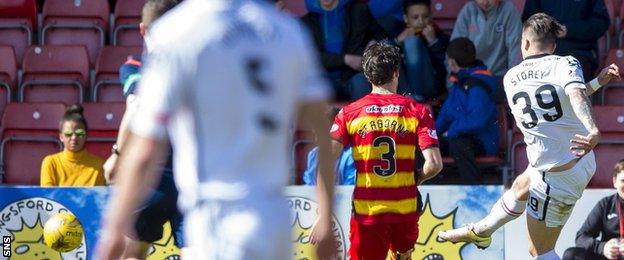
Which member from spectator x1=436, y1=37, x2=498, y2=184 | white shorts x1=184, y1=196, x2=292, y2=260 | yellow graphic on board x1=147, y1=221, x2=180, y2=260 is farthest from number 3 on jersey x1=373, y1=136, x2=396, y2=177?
white shorts x1=184, y1=196, x2=292, y2=260

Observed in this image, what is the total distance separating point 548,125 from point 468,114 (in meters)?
2.81

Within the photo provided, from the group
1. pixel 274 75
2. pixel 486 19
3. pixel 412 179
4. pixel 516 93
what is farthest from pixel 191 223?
pixel 486 19

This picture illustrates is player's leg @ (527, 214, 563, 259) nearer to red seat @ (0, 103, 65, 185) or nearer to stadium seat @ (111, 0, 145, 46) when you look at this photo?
red seat @ (0, 103, 65, 185)

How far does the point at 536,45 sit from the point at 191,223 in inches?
188

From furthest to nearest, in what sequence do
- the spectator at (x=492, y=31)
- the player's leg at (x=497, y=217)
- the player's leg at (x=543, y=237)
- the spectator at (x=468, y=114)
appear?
the spectator at (x=492, y=31) < the spectator at (x=468, y=114) < the player's leg at (x=497, y=217) < the player's leg at (x=543, y=237)

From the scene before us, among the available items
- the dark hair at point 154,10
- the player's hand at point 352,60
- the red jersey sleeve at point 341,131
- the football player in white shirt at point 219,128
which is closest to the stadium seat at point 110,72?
the player's hand at point 352,60

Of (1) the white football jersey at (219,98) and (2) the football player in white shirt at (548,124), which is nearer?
(1) the white football jersey at (219,98)

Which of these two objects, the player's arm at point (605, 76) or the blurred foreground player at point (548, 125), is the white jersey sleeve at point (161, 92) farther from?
the player's arm at point (605, 76)

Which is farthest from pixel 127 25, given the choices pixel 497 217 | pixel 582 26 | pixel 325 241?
pixel 325 241

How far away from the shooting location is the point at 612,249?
374 inches

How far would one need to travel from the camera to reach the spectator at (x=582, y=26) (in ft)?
39.6

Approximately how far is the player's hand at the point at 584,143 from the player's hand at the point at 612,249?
1669 millimetres

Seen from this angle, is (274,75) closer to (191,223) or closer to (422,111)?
(191,223)

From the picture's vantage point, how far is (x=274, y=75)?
4.41 metres
